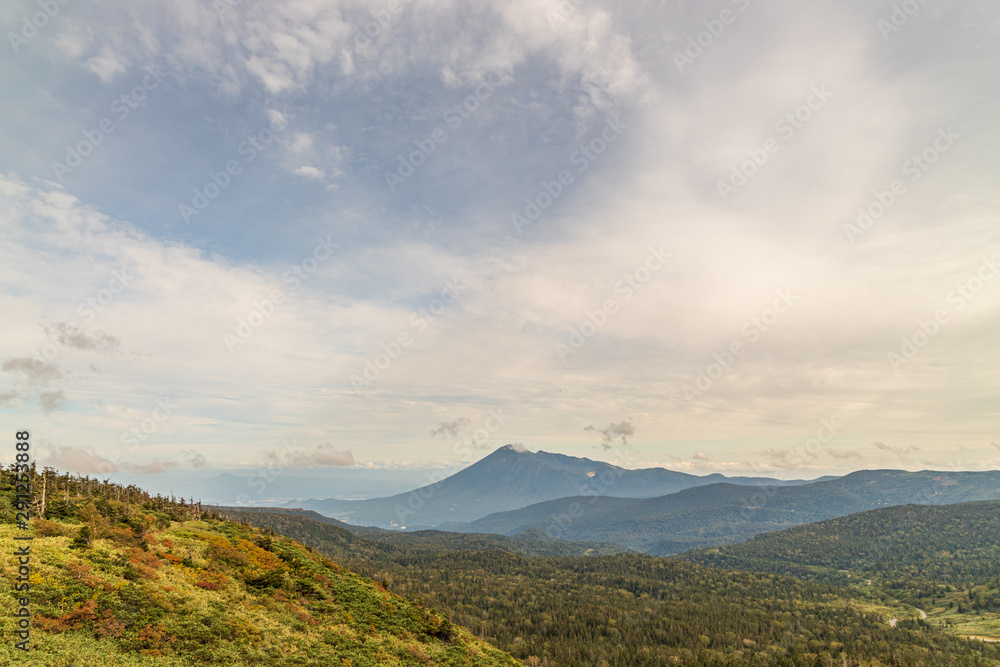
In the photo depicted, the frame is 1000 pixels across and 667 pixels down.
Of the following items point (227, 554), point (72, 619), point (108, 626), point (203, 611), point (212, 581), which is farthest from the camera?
point (227, 554)

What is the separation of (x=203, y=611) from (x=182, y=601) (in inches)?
75.4

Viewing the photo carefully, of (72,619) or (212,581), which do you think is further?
(212,581)

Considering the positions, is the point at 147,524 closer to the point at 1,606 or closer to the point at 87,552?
the point at 87,552

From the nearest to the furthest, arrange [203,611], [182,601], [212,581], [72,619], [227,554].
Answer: [72,619], [182,601], [203,611], [212,581], [227,554]

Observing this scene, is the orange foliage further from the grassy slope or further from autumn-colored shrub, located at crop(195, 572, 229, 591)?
autumn-colored shrub, located at crop(195, 572, 229, 591)

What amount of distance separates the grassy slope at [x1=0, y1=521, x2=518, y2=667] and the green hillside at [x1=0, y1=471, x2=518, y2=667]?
12 cm

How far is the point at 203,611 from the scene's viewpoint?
36.8 meters

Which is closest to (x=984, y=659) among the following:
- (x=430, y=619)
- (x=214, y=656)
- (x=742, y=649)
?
(x=742, y=649)

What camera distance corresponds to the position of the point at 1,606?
2506cm

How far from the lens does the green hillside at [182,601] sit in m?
28.1

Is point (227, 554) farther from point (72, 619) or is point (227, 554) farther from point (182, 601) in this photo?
point (72, 619)

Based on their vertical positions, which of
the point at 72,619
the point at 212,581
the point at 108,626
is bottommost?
the point at 212,581

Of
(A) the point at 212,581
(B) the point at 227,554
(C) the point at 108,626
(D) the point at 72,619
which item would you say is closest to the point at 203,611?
(A) the point at 212,581

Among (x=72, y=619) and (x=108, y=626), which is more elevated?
(x=72, y=619)
